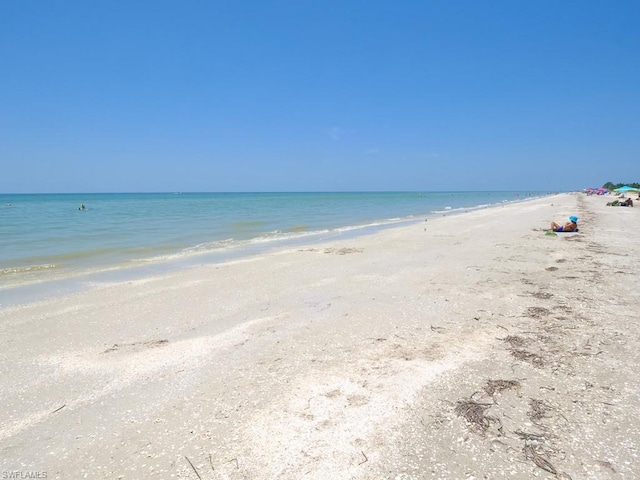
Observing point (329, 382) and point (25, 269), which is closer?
point (329, 382)

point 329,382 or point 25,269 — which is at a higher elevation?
point 329,382

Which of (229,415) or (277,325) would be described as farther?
(277,325)

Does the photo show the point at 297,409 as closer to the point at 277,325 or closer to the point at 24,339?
the point at 277,325

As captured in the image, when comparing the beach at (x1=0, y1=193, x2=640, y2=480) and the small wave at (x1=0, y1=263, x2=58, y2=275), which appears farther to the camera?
the small wave at (x1=0, y1=263, x2=58, y2=275)

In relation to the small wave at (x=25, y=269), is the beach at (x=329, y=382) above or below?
above

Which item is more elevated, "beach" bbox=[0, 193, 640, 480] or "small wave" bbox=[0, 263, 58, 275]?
"beach" bbox=[0, 193, 640, 480]

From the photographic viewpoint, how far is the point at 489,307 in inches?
255

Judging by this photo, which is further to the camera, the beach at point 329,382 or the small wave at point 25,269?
the small wave at point 25,269

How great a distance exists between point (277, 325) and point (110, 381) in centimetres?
246

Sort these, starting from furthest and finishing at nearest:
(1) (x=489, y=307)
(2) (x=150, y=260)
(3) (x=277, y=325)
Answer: (2) (x=150, y=260) < (1) (x=489, y=307) < (3) (x=277, y=325)

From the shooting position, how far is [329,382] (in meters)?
4.05

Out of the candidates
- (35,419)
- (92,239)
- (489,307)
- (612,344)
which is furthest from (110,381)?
(92,239)

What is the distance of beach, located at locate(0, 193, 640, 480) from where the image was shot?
292 cm

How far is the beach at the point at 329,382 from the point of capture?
2916 mm
